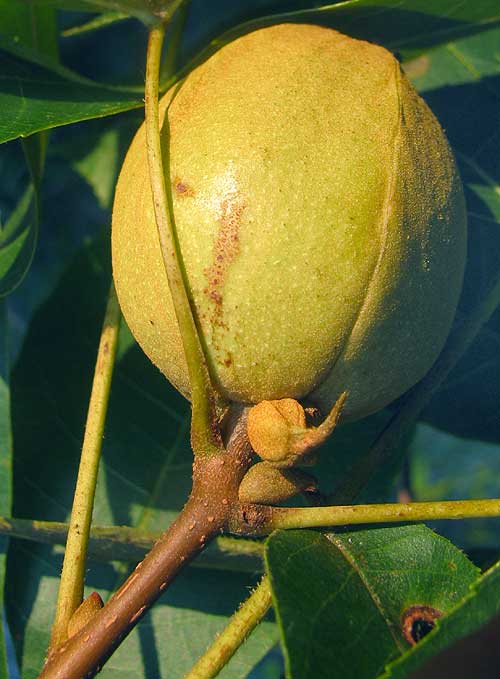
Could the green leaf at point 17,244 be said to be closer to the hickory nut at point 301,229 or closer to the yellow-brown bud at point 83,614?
the hickory nut at point 301,229

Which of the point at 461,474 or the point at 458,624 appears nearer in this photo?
the point at 458,624

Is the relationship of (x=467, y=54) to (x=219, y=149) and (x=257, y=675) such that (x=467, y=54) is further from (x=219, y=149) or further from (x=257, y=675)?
(x=257, y=675)

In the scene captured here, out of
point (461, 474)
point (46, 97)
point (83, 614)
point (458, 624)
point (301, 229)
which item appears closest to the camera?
point (458, 624)

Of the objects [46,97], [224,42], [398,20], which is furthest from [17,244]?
[398,20]

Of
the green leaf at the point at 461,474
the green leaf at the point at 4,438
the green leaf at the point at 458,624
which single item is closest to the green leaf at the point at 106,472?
the green leaf at the point at 4,438

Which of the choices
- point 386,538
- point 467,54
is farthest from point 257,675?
point 467,54

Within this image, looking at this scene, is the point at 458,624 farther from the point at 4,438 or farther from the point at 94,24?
the point at 94,24
